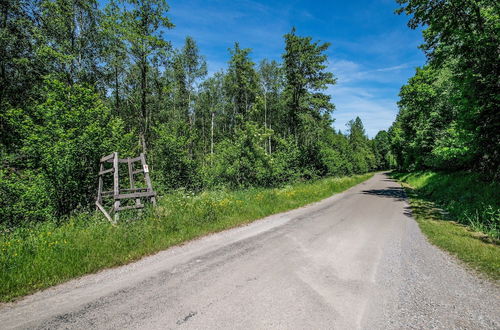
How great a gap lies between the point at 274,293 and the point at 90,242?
478 centimetres

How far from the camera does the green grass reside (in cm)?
398

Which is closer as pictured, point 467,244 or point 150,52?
point 467,244

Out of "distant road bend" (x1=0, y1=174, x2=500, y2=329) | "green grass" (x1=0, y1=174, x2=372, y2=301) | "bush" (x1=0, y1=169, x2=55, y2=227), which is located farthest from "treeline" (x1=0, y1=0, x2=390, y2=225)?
"distant road bend" (x1=0, y1=174, x2=500, y2=329)

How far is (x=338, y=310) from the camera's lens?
10.3 feet

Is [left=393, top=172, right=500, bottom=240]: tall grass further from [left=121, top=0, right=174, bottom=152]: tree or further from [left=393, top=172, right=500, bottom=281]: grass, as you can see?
[left=121, top=0, right=174, bottom=152]: tree

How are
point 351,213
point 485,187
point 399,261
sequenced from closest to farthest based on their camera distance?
point 399,261
point 351,213
point 485,187

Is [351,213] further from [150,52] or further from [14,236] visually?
[150,52]

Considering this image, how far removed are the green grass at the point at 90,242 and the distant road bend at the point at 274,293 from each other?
0.40 meters

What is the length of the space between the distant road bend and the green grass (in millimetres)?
396

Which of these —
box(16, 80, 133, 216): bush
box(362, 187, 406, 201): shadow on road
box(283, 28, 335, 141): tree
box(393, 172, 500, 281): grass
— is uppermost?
box(283, 28, 335, 141): tree

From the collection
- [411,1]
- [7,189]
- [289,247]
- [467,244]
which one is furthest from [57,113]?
[411,1]

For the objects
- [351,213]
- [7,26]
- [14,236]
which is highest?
[7,26]

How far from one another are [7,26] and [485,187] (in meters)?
32.1

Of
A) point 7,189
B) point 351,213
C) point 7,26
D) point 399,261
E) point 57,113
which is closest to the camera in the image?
point 399,261
